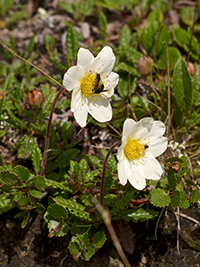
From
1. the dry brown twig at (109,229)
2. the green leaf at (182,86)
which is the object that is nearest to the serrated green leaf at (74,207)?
the dry brown twig at (109,229)

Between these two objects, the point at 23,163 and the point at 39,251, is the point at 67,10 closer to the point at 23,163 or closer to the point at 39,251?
the point at 23,163

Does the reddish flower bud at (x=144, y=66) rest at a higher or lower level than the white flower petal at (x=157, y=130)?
lower

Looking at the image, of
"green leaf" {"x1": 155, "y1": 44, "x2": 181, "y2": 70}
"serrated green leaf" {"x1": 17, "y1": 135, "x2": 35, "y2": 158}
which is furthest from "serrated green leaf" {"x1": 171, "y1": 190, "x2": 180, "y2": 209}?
"green leaf" {"x1": 155, "y1": 44, "x2": 181, "y2": 70}

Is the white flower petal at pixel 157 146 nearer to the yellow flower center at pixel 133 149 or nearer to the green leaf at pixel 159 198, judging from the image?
the yellow flower center at pixel 133 149

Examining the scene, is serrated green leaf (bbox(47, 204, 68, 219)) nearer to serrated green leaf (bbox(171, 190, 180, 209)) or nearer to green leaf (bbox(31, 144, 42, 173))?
green leaf (bbox(31, 144, 42, 173))

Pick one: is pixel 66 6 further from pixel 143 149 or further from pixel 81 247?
pixel 81 247

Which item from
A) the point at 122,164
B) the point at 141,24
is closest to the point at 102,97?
the point at 122,164
